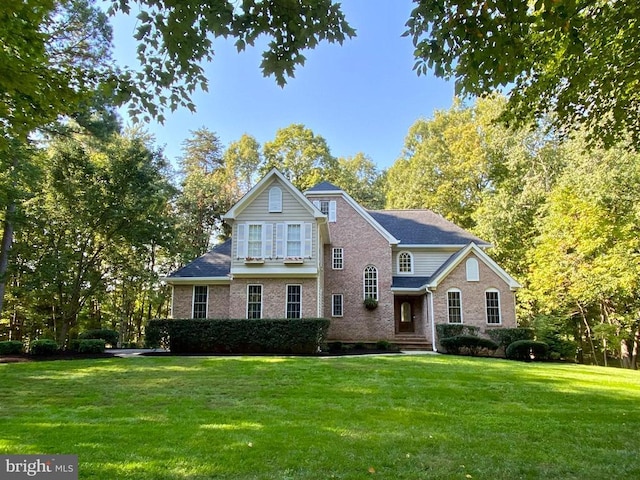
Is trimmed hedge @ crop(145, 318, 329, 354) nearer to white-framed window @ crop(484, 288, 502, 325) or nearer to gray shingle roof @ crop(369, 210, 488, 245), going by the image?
white-framed window @ crop(484, 288, 502, 325)

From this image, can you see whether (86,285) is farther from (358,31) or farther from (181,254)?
(358,31)

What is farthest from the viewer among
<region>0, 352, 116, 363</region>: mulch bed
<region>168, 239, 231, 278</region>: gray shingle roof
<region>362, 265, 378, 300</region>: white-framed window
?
<region>362, 265, 378, 300</region>: white-framed window

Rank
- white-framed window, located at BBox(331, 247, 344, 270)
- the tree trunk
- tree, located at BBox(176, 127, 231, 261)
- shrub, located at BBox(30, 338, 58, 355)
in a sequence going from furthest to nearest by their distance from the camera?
tree, located at BBox(176, 127, 231, 261), white-framed window, located at BBox(331, 247, 344, 270), the tree trunk, shrub, located at BBox(30, 338, 58, 355)

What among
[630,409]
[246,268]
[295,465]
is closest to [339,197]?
[246,268]

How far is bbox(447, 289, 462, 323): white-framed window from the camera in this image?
18734 millimetres

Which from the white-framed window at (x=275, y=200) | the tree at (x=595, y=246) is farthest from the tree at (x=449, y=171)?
the white-framed window at (x=275, y=200)

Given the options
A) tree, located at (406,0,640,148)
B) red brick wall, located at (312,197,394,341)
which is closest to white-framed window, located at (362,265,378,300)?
red brick wall, located at (312,197,394,341)

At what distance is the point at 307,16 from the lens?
14.4 feet

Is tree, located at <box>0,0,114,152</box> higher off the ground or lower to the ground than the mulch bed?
higher

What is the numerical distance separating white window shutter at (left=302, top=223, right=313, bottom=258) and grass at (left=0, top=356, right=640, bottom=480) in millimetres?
7097

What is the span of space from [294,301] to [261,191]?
5.08 meters

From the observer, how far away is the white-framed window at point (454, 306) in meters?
18.7

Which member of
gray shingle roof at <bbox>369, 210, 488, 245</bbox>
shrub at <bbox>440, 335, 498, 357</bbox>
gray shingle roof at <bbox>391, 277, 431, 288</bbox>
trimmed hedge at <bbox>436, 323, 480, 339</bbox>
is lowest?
shrub at <bbox>440, 335, 498, 357</bbox>

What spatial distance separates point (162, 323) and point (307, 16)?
48.6 ft
